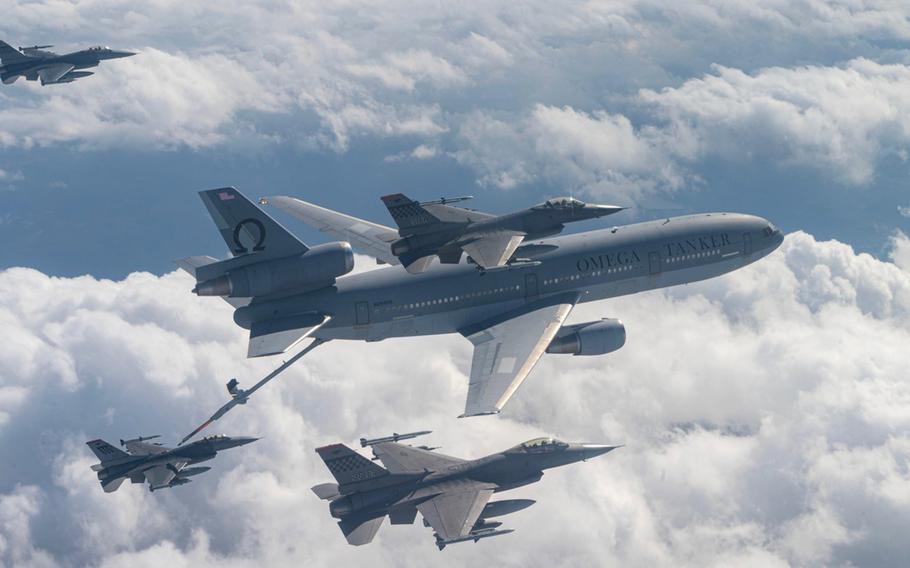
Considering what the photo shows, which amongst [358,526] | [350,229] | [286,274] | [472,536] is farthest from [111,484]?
[472,536]

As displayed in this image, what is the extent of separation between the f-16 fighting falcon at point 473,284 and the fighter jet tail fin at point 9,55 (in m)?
93.6

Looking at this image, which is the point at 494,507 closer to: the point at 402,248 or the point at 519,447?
the point at 519,447

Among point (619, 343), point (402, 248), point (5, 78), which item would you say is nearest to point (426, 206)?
point (402, 248)

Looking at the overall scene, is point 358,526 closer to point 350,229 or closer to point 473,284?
point 473,284

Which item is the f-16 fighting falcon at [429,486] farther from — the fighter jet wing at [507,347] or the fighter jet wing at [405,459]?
the fighter jet wing at [507,347]

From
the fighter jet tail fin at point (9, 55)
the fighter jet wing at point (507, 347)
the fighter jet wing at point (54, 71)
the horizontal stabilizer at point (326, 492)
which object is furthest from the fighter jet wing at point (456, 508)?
the fighter jet tail fin at point (9, 55)

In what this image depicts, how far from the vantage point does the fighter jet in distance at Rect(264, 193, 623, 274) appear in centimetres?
6525

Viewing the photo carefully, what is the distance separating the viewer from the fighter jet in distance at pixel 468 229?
2569 inches

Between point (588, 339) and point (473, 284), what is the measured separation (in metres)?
10.9

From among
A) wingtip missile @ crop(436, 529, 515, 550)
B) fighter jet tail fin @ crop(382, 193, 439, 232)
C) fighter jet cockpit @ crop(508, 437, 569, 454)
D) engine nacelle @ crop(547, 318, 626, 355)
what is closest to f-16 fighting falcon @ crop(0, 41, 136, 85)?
fighter jet tail fin @ crop(382, 193, 439, 232)

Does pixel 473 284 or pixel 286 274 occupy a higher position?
pixel 286 274

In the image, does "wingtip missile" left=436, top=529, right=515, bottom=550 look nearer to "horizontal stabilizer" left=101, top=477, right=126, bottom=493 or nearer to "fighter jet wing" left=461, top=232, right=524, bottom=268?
"fighter jet wing" left=461, top=232, right=524, bottom=268

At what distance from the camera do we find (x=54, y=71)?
142500 millimetres

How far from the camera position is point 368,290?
230 feet
